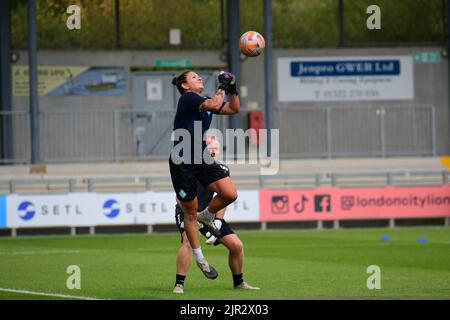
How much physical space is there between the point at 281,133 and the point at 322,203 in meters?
8.52

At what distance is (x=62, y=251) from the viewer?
70.5ft

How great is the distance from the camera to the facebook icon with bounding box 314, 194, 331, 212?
27.6m

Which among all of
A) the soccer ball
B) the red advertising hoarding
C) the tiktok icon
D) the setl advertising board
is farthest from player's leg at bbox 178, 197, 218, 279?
the tiktok icon

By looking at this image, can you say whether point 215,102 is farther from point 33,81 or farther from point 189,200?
point 33,81

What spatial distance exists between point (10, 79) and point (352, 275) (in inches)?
854

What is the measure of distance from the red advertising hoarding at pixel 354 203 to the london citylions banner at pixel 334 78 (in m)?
10.1

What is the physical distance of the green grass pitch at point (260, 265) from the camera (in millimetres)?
13750

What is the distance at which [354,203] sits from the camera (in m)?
27.7

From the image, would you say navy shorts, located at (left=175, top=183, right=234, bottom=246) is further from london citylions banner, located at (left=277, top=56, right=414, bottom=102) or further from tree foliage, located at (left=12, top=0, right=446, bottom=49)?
london citylions banner, located at (left=277, top=56, right=414, bottom=102)

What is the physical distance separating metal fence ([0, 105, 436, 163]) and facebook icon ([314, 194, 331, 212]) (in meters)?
6.99

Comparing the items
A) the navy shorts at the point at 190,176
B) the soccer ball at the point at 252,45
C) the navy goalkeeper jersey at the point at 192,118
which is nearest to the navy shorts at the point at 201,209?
the navy shorts at the point at 190,176

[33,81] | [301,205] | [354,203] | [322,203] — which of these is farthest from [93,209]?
[33,81]
